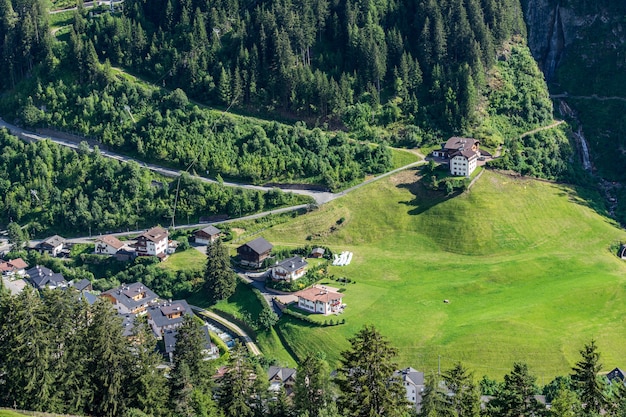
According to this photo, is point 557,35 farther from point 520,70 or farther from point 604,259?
point 604,259

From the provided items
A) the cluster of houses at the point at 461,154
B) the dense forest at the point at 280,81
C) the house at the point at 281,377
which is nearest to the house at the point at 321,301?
the house at the point at 281,377

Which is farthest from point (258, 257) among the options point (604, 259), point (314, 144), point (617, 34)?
point (617, 34)

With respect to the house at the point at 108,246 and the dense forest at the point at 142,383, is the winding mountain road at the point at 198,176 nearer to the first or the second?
the house at the point at 108,246

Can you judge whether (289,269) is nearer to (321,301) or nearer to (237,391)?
(321,301)

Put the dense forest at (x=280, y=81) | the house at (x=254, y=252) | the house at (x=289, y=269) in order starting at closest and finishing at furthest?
the house at (x=289, y=269)
the house at (x=254, y=252)
the dense forest at (x=280, y=81)

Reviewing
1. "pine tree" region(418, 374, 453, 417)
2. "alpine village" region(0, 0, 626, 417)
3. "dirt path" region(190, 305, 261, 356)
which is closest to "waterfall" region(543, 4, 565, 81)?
"alpine village" region(0, 0, 626, 417)

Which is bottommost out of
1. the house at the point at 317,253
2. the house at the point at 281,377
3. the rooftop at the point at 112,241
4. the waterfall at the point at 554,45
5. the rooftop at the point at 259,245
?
the rooftop at the point at 112,241

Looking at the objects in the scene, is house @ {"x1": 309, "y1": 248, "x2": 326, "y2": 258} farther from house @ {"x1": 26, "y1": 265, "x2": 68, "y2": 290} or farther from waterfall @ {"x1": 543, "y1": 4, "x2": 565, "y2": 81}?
waterfall @ {"x1": 543, "y1": 4, "x2": 565, "y2": 81}
